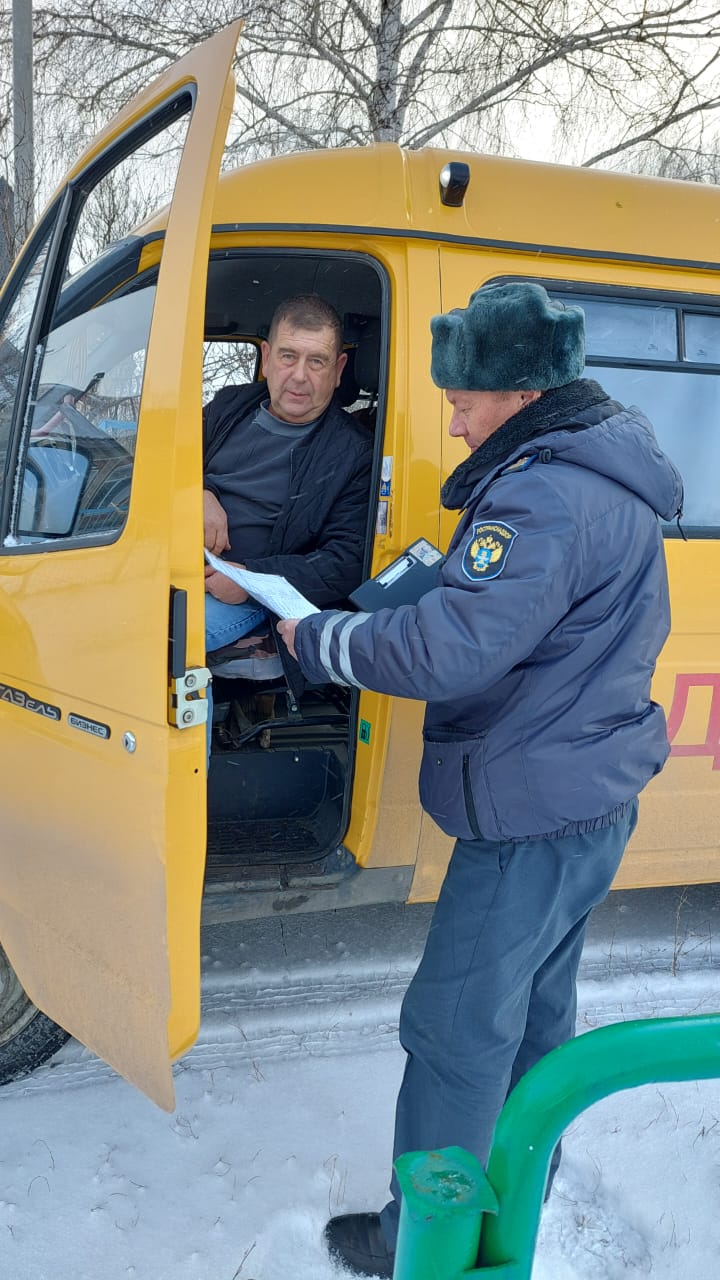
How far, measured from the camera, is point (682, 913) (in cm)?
357

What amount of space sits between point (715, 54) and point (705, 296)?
7.81m

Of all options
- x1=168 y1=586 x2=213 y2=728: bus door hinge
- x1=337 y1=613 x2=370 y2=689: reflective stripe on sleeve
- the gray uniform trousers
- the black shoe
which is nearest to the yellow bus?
x1=168 y1=586 x2=213 y2=728: bus door hinge

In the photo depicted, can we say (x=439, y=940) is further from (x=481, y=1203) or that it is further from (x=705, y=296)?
(x=705, y=296)

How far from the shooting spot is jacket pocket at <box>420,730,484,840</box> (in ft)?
5.65

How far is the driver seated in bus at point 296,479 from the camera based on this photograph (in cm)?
254

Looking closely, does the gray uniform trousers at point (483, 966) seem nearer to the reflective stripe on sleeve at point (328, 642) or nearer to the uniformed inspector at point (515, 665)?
the uniformed inspector at point (515, 665)

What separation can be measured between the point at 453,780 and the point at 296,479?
46.1 inches

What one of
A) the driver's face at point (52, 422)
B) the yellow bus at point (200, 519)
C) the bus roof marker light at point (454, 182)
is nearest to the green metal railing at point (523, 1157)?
the yellow bus at point (200, 519)

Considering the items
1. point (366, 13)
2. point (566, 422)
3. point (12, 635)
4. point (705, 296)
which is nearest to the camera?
point (566, 422)

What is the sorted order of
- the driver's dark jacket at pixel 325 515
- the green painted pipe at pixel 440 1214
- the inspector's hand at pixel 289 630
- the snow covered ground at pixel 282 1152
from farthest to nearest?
the driver's dark jacket at pixel 325 515, the snow covered ground at pixel 282 1152, the inspector's hand at pixel 289 630, the green painted pipe at pixel 440 1214

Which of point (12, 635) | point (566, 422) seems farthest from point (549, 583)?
point (12, 635)

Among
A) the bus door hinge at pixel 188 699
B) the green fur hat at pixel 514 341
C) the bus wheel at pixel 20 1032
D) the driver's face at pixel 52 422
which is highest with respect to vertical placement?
the green fur hat at pixel 514 341

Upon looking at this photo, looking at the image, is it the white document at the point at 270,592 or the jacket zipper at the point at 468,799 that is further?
the white document at the point at 270,592

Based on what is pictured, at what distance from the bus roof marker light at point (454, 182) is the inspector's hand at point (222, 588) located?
1.10m
